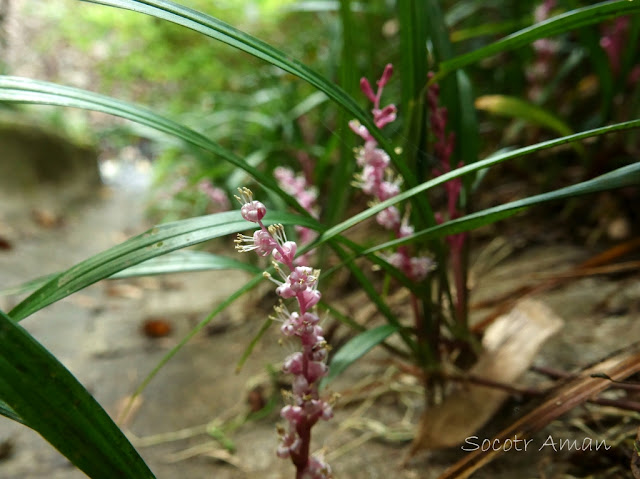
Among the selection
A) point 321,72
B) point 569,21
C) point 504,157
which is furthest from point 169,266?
point 321,72

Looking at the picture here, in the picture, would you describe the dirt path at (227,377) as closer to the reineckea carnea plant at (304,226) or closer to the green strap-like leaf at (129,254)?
the reineckea carnea plant at (304,226)

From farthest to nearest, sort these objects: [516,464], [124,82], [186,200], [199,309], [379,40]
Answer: [124,82]
[186,200]
[379,40]
[199,309]
[516,464]

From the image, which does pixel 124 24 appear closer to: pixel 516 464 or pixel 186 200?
pixel 186 200

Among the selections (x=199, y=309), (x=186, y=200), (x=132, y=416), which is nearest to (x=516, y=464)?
(x=132, y=416)

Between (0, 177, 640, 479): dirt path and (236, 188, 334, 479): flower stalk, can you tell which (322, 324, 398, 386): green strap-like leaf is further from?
(0, 177, 640, 479): dirt path

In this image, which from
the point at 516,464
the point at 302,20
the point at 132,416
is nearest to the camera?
the point at 516,464

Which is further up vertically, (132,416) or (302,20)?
(302,20)

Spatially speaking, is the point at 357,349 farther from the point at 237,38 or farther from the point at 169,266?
the point at 237,38
